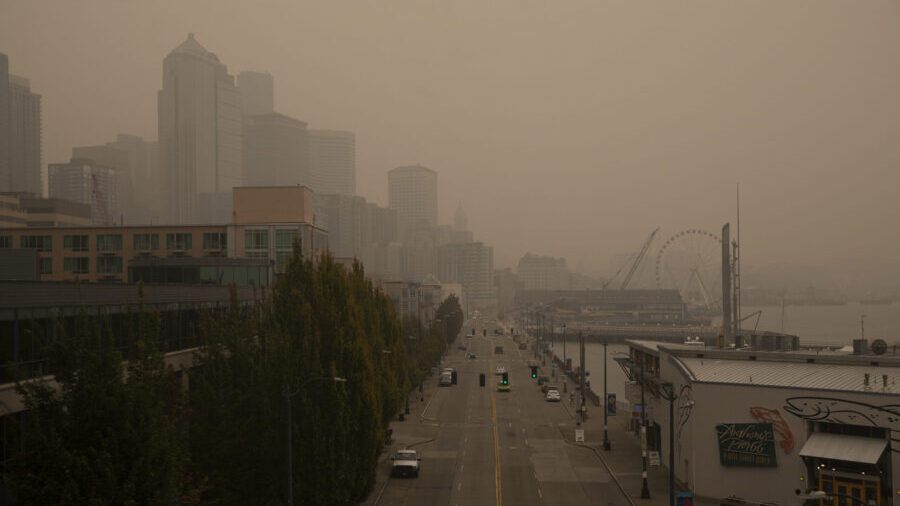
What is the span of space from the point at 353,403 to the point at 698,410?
668 inches

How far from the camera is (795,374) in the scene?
35.6 metres

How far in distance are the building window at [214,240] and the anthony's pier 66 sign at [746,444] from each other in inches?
2060

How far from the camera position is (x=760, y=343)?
46750mm

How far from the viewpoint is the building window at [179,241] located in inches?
2840

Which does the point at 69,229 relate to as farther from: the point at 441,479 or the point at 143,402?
the point at 143,402

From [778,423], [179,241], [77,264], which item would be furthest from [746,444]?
[77,264]

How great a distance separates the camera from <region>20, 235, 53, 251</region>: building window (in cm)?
7025

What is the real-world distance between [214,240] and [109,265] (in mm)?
10087

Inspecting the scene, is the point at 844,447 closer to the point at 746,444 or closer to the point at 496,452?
the point at 746,444

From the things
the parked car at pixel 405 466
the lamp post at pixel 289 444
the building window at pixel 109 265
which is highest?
the building window at pixel 109 265

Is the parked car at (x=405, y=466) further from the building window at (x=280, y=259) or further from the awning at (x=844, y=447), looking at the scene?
the building window at (x=280, y=259)

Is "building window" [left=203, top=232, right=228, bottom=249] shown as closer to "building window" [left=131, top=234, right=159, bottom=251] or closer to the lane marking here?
"building window" [left=131, top=234, right=159, bottom=251]

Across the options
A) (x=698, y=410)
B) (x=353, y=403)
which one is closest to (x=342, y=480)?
(x=353, y=403)

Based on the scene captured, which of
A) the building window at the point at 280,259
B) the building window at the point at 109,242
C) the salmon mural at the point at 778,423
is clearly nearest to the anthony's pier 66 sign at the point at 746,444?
the salmon mural at the point at 778,423
